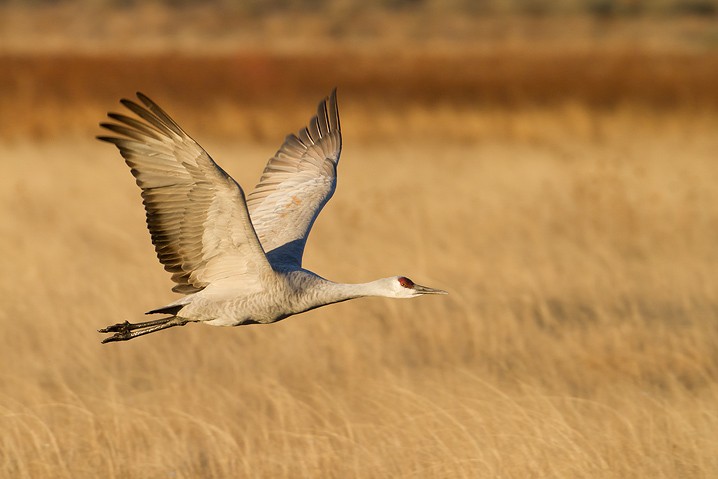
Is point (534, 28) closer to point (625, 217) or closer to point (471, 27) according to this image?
point (471, 27)

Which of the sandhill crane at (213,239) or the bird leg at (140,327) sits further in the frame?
the bird leg at (140,327)

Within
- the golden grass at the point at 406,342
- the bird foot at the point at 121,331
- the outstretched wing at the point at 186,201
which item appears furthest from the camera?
the bird foot at the point at 121,331

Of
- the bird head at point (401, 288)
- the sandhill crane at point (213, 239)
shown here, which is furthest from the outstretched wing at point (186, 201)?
the bird head at point (401, 288)

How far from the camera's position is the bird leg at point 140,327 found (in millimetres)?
6867

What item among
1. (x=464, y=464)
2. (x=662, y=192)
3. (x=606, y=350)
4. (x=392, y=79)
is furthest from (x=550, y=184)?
(x=392, y=79)

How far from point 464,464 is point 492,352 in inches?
86.7

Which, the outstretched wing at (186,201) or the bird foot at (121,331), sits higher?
the outstretched wing at (186,201)

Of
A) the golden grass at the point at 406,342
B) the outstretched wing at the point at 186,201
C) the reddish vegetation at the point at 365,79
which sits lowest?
the golden grass at the point at 406,342

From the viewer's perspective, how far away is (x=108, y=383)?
7.47 m

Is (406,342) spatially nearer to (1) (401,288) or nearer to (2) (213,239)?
(1) (401,288)

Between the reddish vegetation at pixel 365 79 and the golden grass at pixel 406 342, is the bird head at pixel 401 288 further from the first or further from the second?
the reddish vegetation at pixel 365 79

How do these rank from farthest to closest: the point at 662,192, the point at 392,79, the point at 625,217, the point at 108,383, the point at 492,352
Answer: the point at 392,79 < the point at 662,192 < the point at 625,217 < the point at 492,352 < the point at 108,383

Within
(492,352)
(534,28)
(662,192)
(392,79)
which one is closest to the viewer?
(492,352)

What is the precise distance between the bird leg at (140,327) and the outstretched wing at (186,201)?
1.20 ft
